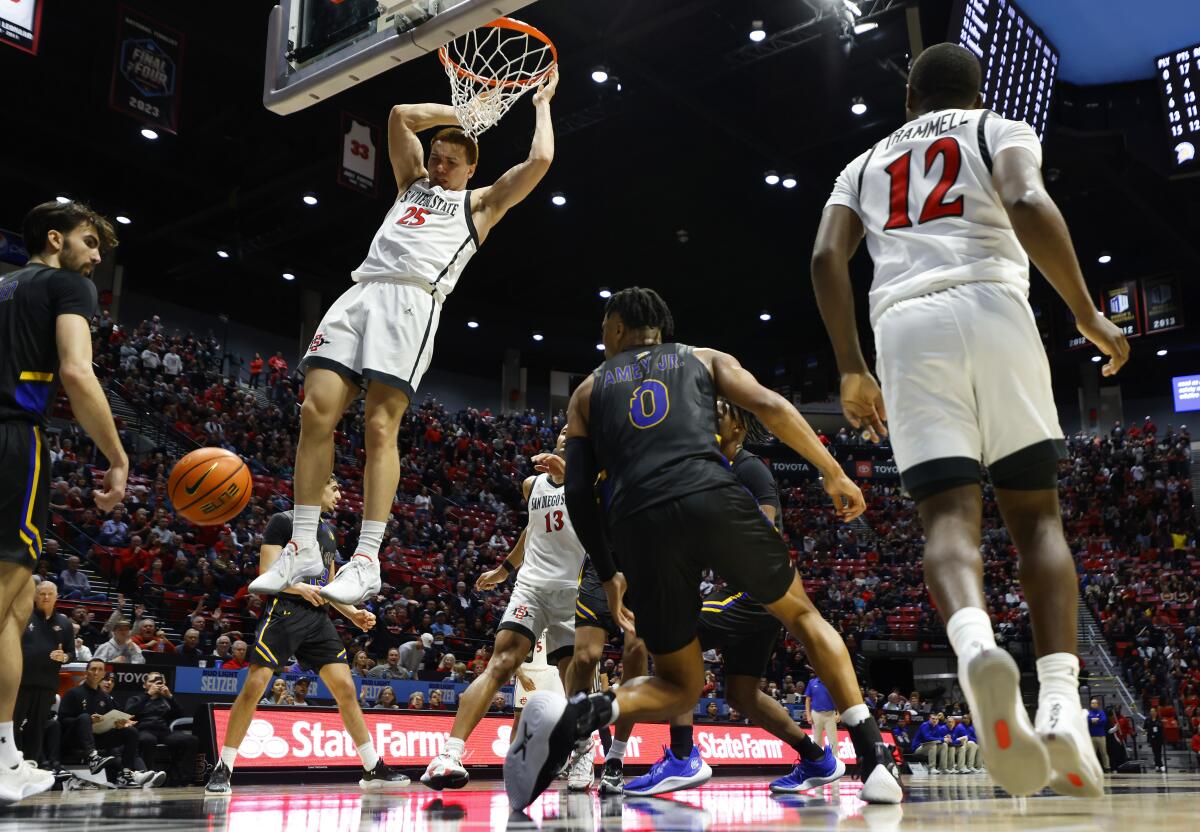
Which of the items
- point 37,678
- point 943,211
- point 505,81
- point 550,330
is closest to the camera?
point 943,211

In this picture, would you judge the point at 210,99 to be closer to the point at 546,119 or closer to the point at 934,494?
the point at 546,119

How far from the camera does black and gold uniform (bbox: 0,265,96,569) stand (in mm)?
3832

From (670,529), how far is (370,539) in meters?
1.61

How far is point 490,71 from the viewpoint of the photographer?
7223mm

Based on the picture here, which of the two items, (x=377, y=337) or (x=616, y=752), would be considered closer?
(x=377, y=337)

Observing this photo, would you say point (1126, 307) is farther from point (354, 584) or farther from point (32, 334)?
point (32, 334)

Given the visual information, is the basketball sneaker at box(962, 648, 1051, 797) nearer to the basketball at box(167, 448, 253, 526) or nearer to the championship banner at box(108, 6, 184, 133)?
the basketball at box(167, 448, 253, 526)

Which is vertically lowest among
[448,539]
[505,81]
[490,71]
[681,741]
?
[681,741]

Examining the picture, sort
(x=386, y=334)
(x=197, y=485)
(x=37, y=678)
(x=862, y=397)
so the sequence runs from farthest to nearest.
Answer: (x=37, y=678)
(x=197, y=485)
(x=386, y=334)
(x=862, y=397)

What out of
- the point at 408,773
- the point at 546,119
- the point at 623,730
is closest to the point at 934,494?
the point at 623,730

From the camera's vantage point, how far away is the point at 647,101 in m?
19.8

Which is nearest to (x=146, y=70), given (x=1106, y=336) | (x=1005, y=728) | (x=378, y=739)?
(x=378, y=739)

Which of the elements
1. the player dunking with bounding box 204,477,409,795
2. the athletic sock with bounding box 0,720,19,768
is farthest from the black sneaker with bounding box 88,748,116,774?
the athletic sock with bounding box 0,720,19,768

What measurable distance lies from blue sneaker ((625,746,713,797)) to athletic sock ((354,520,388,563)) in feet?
6.01
